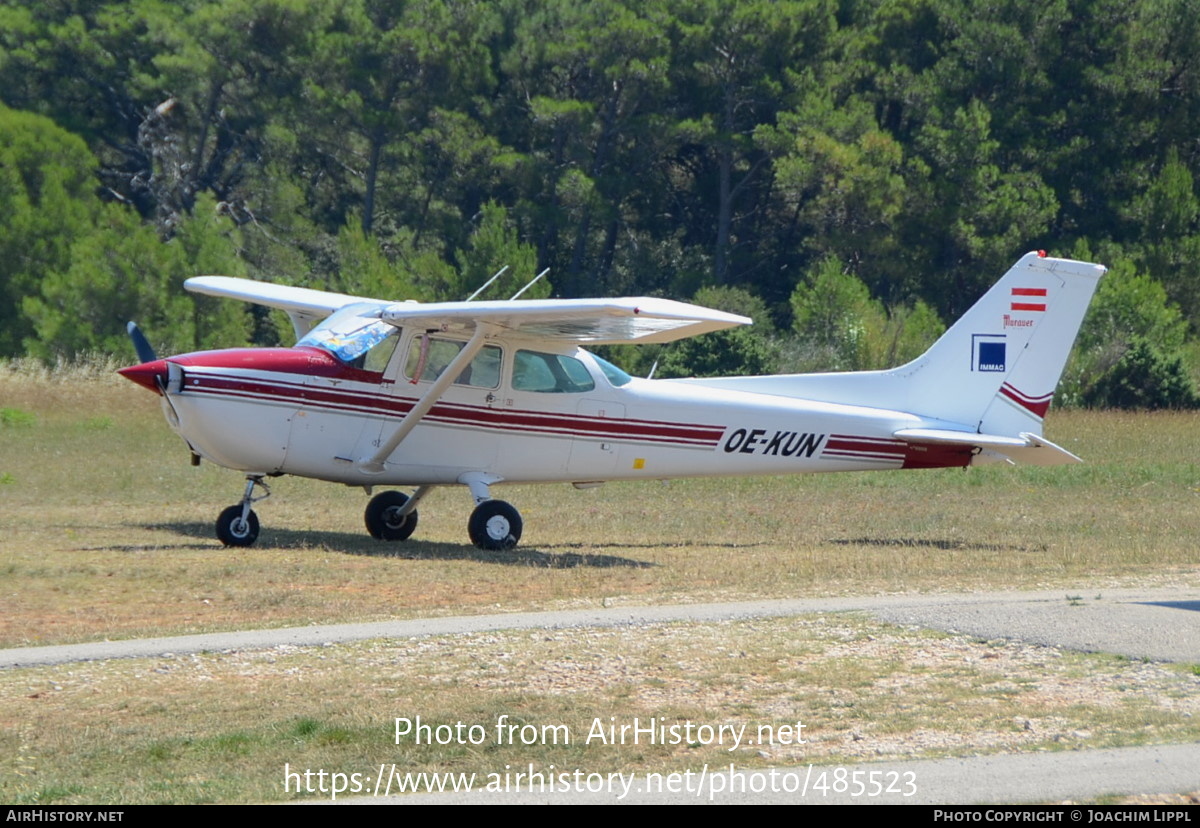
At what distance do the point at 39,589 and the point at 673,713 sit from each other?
620 cm

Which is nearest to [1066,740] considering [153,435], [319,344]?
[319,344]

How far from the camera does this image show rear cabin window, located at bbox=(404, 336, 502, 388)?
47.2ft

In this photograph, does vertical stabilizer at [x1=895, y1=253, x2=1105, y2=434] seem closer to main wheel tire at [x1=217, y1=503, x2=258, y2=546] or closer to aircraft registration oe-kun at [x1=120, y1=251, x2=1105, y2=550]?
aircraft registration oe-kun at [x1=120, y1=251, x2=1105, y2=550]

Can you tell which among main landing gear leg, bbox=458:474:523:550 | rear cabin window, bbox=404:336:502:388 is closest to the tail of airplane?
rear cabin window, bbox=404:336:502:388

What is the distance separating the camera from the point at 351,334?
14.5 meters

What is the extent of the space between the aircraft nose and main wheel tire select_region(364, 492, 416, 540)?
8.95 feet

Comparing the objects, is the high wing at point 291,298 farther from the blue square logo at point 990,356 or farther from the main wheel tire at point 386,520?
the blue square logo at point 990,356

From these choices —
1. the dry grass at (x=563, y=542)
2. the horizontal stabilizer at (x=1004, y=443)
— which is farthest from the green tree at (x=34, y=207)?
the horizontal stabilizer at (x=1004, y=443)

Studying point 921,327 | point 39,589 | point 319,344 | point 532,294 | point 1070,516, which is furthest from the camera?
point 532,294

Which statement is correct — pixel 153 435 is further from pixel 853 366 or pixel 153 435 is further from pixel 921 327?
pixel 921 327

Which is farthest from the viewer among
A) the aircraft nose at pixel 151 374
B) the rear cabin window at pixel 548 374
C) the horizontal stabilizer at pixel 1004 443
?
the horizontal stabilizer at pixel 1004 443

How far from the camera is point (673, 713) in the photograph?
25.0 ft

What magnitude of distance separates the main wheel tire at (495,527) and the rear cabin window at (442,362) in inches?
47.8

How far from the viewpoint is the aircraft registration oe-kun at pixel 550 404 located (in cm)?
1380
